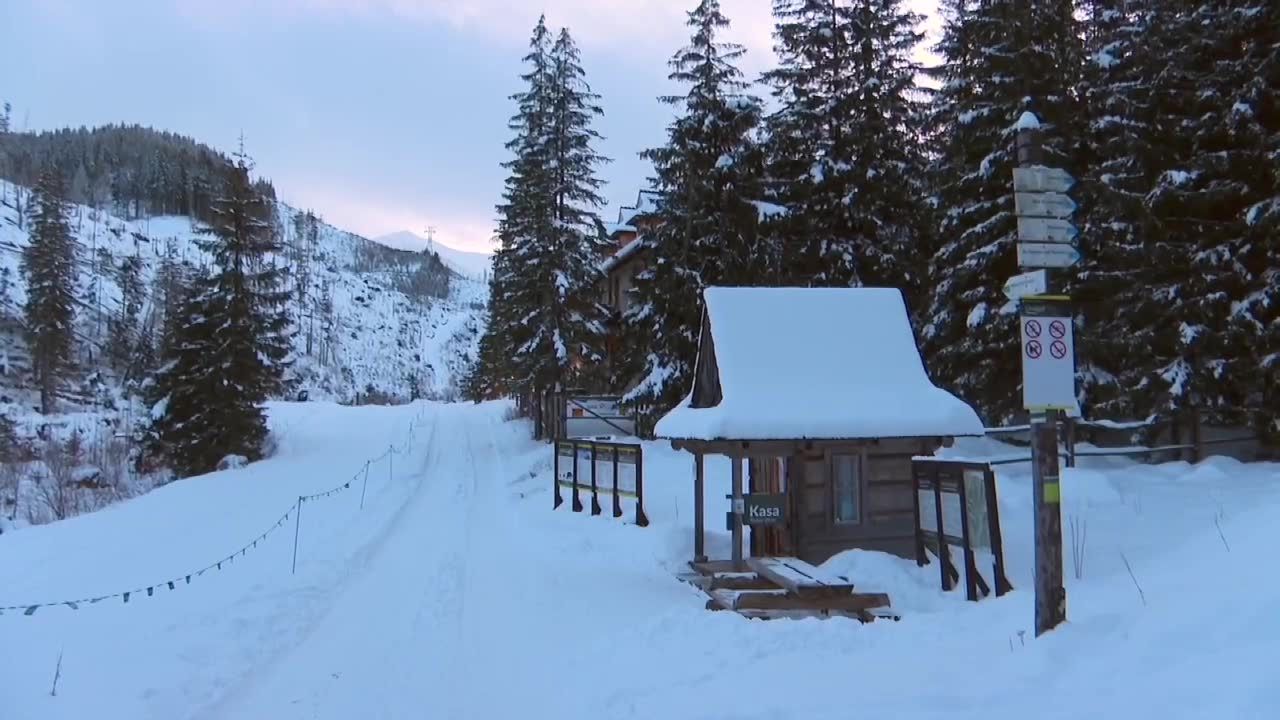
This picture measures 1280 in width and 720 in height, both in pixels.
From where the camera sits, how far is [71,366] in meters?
63.9

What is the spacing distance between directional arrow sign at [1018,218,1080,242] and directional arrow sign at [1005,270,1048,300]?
27cm

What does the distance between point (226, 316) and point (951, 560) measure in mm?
27287

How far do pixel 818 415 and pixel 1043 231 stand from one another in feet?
16.8

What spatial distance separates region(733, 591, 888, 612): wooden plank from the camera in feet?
30.1

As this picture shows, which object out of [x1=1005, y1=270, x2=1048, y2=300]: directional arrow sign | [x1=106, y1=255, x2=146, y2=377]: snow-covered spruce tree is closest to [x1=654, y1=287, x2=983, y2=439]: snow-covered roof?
[x1=1005, y1=270, x2=1048, y2=300]: directional arrow sign

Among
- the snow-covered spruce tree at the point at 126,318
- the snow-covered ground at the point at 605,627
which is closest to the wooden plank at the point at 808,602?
the snow-covered ground at the point at 605,627

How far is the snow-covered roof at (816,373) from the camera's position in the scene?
434 inches

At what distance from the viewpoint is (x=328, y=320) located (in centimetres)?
14125

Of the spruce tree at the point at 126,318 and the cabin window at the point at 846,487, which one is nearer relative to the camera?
the cabin window at the point at 846,487

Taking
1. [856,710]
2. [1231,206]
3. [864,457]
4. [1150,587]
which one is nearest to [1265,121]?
[1231,206]

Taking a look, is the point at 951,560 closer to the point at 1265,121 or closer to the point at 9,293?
the point at 1265,121

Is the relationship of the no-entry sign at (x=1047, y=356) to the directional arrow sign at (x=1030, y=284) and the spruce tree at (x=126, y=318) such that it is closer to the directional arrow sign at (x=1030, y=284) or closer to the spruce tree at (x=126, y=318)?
the directional arrow sign at (x=1030, y=284)

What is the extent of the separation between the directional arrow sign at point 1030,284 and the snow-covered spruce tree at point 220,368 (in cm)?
2892

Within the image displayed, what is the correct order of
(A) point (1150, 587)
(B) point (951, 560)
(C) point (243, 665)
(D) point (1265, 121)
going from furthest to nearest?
1. (D) point (1265, 121)
2. (B) point (951, 560)
3. (C) point (243, 665)
4. (A) point (1150, 587)
